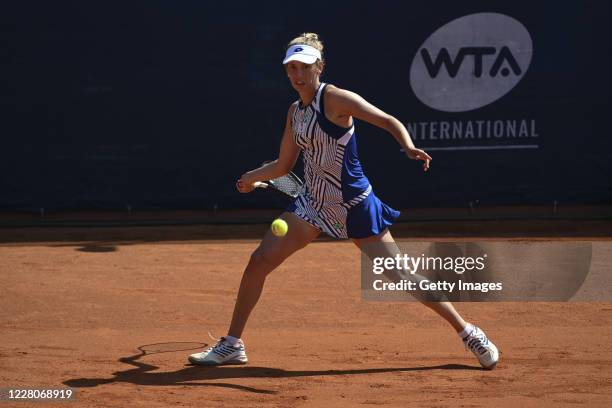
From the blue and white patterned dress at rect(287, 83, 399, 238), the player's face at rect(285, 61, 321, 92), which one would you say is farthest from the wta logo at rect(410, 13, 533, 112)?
the player's face at rect(285, 61, 321, 92)

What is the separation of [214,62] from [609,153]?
398 cm

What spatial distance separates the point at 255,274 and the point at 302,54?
3.68 feet

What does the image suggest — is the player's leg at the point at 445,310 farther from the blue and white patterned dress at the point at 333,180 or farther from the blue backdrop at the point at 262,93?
the blue backdrop at the point at 262,93

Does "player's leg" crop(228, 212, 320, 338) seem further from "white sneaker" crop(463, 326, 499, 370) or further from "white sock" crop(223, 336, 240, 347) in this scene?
"white sneaker" crop(463, 326, 499, 370)

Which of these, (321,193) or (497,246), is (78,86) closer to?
(497,246)

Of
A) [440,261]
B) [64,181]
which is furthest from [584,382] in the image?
[64,181]

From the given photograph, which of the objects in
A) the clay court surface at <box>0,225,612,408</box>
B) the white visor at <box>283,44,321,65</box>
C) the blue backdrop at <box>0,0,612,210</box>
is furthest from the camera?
the blue backdrop at <box>0,0,612,210</box>

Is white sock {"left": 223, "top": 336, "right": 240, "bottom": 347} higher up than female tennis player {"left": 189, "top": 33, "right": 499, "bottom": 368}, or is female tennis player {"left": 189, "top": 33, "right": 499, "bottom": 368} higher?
female tennis player {"left": 189, "top": 33, "right": 499, "bottom": 368}

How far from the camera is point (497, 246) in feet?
28.0

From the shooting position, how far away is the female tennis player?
466 centimetres

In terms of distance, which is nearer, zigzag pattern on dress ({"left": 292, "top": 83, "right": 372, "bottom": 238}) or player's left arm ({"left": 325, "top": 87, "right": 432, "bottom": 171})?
player's left arm ({"left": 325, "top": 87, "right": 432, "bottom": 171})

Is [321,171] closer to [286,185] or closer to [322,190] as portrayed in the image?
[322,190]

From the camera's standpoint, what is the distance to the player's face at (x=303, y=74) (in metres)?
4.66

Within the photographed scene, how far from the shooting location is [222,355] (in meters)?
4.98
